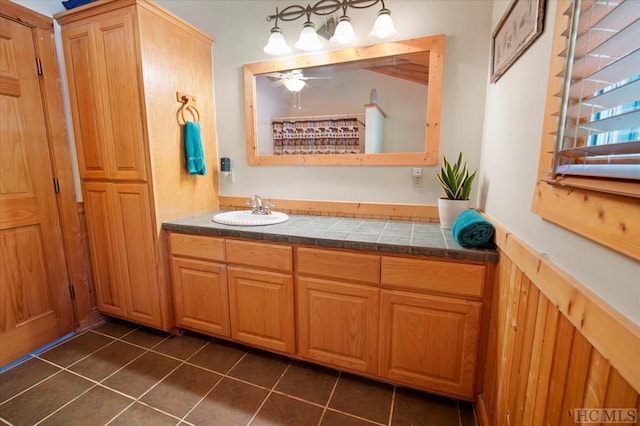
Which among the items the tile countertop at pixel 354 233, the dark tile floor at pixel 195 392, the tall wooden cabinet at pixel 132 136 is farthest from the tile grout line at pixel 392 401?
the tall wooden cabinet at pixel 132 136

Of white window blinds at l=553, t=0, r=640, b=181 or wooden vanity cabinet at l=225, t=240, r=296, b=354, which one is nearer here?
white window blinds at l=553, t=0, r=640, b=181

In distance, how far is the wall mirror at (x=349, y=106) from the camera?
5.95 feet

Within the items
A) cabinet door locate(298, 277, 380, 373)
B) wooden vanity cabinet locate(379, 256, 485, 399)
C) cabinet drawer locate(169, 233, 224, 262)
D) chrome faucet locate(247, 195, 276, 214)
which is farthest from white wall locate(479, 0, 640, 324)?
cabinet drawer locate(169, 233, 224, 262)

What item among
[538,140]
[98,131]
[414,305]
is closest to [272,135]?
[98,131]

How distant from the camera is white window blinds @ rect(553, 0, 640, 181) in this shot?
0.53m

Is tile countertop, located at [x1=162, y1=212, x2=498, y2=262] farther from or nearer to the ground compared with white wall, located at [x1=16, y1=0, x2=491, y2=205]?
nearer to the ground

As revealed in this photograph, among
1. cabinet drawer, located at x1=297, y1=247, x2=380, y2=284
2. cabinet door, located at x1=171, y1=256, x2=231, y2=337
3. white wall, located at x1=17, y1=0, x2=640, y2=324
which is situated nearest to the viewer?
white wall, located at x1=17, y1=0, x2=640, y2=324

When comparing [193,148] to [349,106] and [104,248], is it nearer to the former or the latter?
[104,248]

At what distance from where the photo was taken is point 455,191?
5.43 feet

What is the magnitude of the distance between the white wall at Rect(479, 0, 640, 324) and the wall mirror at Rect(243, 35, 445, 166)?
1.26 feet

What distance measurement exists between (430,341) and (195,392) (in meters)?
1.31

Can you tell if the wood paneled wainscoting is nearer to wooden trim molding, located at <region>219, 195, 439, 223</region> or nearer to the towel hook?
wooden trim molding, located at <region>219, 195, 439, 223</region>

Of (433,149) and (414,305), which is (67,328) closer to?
(414,305)

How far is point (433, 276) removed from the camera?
53.8 inches
